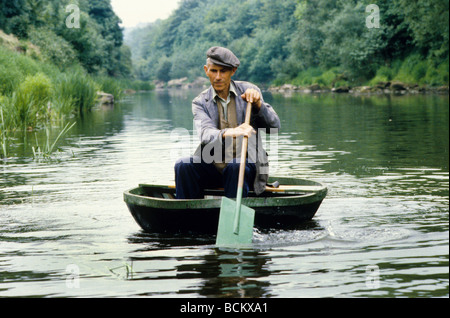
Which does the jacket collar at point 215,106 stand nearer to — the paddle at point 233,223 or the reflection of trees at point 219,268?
the paddle at point 233,223

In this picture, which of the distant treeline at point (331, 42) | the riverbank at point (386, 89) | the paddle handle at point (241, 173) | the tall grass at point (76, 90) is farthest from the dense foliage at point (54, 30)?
the paddle handle at point (241, 173)

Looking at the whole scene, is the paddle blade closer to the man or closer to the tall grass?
the man

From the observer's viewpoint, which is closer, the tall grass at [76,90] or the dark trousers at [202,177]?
the dark trousers at [202,177]

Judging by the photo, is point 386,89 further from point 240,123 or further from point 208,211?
point 208,211

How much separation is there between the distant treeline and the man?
28543 millimetres

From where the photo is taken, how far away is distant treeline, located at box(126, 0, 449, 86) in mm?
34125

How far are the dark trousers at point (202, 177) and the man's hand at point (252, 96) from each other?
45 cm

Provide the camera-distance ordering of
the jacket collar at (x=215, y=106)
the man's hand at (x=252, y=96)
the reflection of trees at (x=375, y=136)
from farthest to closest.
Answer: the reflection of trees at (x=375, y=136), the jacket collar at (x=215, y=106), the man's hand at (x=252, y=96)

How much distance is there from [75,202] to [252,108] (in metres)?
2.36

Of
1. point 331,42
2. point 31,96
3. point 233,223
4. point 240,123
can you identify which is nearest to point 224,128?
point 240,123

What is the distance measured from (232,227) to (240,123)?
90 cm

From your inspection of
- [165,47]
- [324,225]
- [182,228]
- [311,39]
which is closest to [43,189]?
[182,228]

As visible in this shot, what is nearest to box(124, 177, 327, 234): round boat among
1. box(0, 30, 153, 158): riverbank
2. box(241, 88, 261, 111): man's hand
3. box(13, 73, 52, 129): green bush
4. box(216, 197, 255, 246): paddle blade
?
box(216, 197, 255, 246): paddle blade

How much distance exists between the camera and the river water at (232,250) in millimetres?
3705
